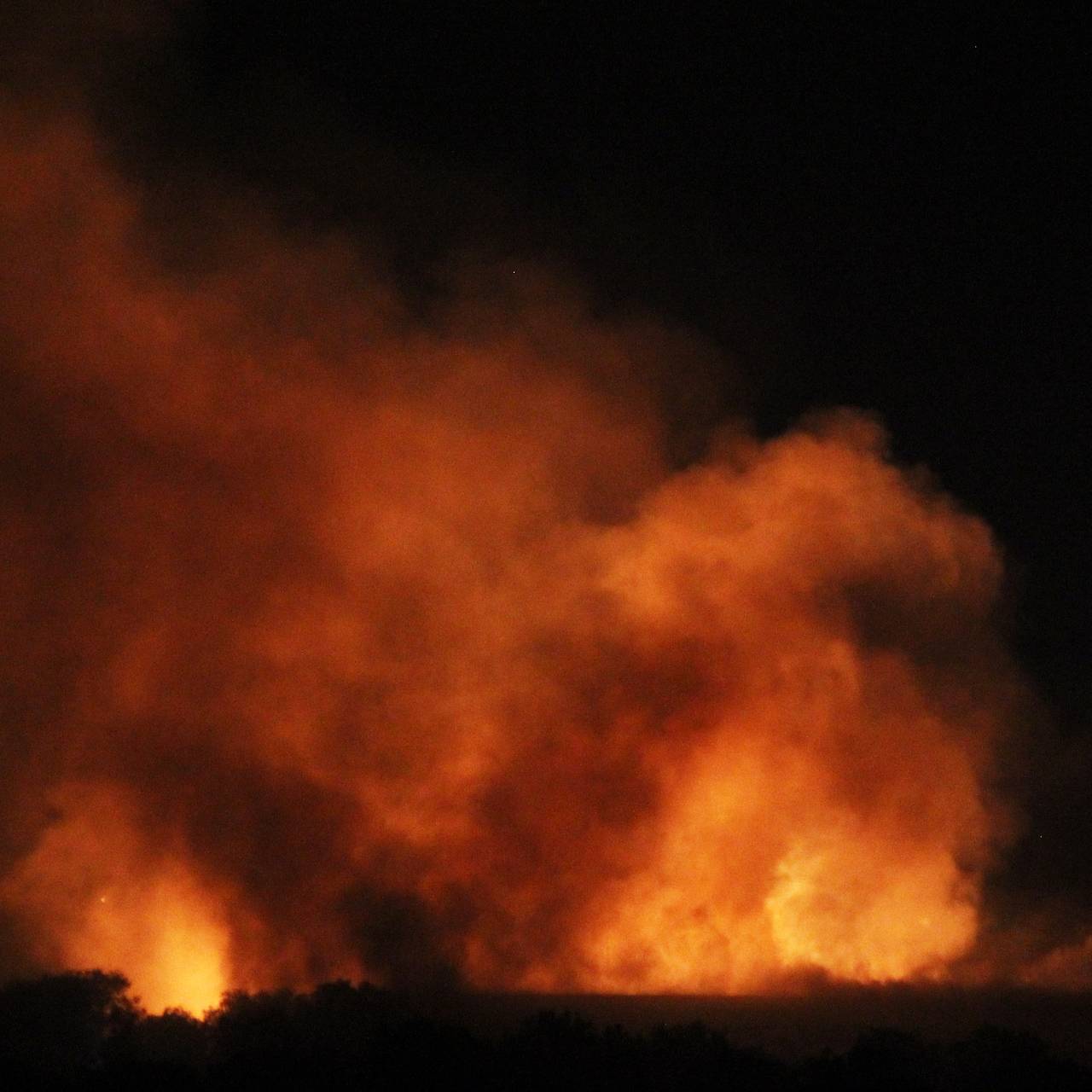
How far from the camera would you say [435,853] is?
58.8 m

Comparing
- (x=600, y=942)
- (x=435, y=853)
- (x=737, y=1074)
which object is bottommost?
(x=737, y=1074)

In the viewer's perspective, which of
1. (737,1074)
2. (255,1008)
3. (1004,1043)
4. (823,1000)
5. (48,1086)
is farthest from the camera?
(823,1000)

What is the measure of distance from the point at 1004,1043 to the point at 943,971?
2401 centimetres

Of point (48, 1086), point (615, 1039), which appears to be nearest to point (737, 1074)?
point (615, 1039)

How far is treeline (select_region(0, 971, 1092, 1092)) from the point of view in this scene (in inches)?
1331

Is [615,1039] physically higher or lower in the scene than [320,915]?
lower

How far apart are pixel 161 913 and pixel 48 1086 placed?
25.4m

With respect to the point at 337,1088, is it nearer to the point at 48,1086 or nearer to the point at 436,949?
the point at 48,1086

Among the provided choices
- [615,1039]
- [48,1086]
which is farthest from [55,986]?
[615,1039]

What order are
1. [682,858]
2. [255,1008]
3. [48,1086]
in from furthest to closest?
[682,858] → [255,1008] → [48,1086]

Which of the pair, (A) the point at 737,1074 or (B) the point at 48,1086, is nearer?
(B) the point at 48,1086

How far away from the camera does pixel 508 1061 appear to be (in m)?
35.3

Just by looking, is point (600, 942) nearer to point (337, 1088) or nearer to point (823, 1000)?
point (823, 1000)

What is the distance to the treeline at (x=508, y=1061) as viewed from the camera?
33812 millimetres
